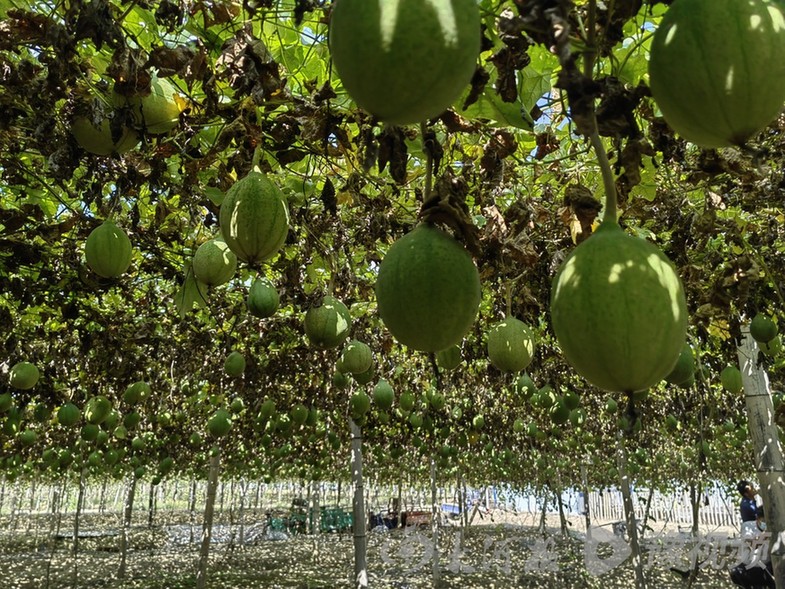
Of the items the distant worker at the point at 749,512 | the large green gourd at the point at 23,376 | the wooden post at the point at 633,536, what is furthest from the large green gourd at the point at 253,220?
the distant worker at the point at 749,512

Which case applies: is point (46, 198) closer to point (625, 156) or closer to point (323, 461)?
point (625, 156)

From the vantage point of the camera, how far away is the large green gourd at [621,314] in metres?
1.21

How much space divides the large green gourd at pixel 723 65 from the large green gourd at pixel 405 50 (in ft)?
1.21

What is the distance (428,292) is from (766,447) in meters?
5.77

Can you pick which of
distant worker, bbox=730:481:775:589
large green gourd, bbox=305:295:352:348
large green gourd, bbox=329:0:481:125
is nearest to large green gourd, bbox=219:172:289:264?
large green gourd, bbox=305:295:352:348

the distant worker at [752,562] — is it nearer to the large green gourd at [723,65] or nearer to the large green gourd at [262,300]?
the large green gourd at [262,300]

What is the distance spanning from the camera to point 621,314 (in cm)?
121

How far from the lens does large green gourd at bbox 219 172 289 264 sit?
2318 millimetres

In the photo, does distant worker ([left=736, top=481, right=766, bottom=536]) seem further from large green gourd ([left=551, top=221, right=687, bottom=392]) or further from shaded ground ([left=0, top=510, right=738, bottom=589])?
large green gourd ([left=551, top=221, right=687, bottom=392])

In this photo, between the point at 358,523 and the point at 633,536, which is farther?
the point at 633,536

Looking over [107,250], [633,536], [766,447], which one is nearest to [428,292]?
[107,250]

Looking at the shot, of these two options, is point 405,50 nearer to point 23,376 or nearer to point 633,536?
point 23,376

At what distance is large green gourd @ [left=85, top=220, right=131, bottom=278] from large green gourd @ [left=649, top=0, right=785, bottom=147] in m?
2.93

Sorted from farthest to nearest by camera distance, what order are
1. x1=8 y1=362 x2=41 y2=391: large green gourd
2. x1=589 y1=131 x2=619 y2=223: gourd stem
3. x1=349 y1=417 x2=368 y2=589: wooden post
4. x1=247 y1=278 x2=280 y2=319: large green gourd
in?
x1=349 y1=417 x2=368 y2=589: wooden post < x1=8 y1=362 x2=41 y2=391: large green gourd < x1=247 y1=278 x2=280 y2=319: large green gourd < x1=589 y1=131 x2=619 y2=223: gourd stem
